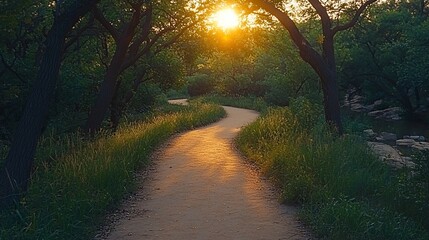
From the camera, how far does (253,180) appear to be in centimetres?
1051

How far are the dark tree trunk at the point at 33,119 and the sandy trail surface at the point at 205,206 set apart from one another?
174 cm

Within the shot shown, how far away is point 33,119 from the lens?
7.44 m

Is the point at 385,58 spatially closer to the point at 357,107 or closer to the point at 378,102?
the point at 378,102

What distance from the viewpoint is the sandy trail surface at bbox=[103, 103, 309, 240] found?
22.6 feet

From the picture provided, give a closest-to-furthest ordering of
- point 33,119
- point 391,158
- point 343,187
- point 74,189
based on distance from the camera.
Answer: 1. point 33,119
2. point 74,189
3. point 343,187
4. point 391,158

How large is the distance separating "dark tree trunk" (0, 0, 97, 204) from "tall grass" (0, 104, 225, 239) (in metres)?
0.29

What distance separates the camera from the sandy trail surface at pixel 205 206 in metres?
6.88

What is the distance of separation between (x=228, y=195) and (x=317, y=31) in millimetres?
22231

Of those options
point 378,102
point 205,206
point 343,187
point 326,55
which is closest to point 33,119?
point 205,206

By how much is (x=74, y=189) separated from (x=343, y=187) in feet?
15.2

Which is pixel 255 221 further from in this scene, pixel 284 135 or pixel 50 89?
pixel 284 135

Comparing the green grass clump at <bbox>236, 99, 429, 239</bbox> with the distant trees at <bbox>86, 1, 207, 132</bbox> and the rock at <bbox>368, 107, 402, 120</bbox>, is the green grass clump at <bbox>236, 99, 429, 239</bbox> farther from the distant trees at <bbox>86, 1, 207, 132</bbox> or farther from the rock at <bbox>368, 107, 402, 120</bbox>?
the rock at <bbox>368, 107, 402, 120</bbox>

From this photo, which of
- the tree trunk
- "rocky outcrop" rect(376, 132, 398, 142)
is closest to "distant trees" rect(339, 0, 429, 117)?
"rocky outcrop" rect(376, 132, 398, 142)

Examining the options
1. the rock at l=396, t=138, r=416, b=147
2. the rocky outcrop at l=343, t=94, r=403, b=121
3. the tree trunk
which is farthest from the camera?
the rocky outcrop at l=343, t=94, r=403, b=121
